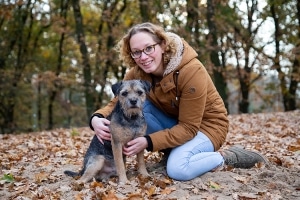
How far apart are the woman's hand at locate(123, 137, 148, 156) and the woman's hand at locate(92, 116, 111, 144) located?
1.07 ft

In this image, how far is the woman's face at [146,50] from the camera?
493 centimetres

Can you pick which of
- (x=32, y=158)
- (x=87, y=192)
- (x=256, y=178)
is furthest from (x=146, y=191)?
(x=32, y=158)

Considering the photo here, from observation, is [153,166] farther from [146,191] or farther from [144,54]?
[144,54]

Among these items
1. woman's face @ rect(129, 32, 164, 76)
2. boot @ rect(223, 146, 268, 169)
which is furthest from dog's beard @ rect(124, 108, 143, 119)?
boot @ rect(223, 146, 268, 169)

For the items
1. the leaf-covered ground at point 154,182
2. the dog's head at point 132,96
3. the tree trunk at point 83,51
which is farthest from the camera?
the tree trunk at point 83,51

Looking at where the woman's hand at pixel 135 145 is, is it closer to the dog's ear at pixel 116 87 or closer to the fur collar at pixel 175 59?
the dog's ear at pixel 116 87

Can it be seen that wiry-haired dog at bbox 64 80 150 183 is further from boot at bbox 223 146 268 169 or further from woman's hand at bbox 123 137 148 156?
boot at bbox 223 146 268 169

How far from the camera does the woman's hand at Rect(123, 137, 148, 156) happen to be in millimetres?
4871

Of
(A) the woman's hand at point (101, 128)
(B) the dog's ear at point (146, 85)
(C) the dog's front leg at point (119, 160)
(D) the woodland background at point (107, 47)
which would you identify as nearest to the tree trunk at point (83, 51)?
(D) the woodland background at point (107, 47)

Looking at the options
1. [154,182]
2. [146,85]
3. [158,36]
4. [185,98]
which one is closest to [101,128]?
[146,85]

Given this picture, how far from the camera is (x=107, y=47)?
23.6 meters

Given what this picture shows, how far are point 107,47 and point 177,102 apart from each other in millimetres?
18909

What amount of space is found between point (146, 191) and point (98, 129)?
108 centimetres

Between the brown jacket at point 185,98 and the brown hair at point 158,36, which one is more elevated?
the brown hair at point 158,36
